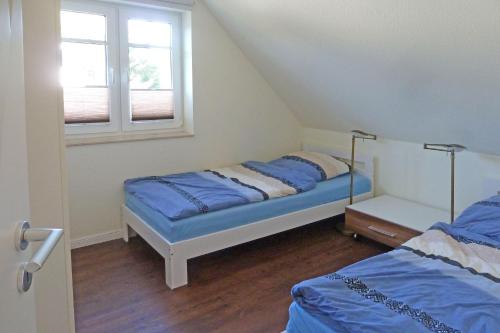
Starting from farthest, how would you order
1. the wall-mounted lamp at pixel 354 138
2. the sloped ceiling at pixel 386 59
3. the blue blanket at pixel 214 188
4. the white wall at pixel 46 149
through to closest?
the wall-mounted lamp at pixel 354 138 → the blue blanket at pixel 214 188 → the sloped ceiling at pixel 386 59 → the white wall at pixel 46 149

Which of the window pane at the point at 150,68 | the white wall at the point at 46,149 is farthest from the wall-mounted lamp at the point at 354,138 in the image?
the white wall at the point at 46,149

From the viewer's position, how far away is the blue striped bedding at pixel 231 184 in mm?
2801

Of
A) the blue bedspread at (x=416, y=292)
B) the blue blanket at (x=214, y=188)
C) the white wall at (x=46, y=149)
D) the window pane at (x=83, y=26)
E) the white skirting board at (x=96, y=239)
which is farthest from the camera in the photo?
the white skirting board at (x=96, y=239)

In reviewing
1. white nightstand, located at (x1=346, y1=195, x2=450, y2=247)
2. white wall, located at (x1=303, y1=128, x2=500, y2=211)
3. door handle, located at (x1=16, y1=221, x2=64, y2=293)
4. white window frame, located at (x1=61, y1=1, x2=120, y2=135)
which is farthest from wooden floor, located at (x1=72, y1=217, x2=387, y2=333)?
door handle, located at (x1=16, y1=221, x2=64, y2=293)

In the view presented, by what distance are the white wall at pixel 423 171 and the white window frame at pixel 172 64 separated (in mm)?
1550

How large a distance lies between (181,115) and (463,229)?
2469 mm

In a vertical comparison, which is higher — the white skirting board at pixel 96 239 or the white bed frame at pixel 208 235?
the white bed frame at pixel 208 235

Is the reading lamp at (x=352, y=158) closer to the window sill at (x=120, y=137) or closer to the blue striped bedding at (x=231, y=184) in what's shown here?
the blue striped bedding at (x=231, y=184)

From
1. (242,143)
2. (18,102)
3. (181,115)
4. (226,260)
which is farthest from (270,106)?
(18,102)

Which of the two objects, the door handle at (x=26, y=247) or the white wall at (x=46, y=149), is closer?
the door handle at (x=26, y=247)

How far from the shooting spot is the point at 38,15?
1.33m

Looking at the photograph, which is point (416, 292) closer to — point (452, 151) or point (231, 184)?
point (452, 151)

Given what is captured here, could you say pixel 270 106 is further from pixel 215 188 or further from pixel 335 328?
pixel 335 328

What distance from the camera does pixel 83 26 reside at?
10.4 feet
